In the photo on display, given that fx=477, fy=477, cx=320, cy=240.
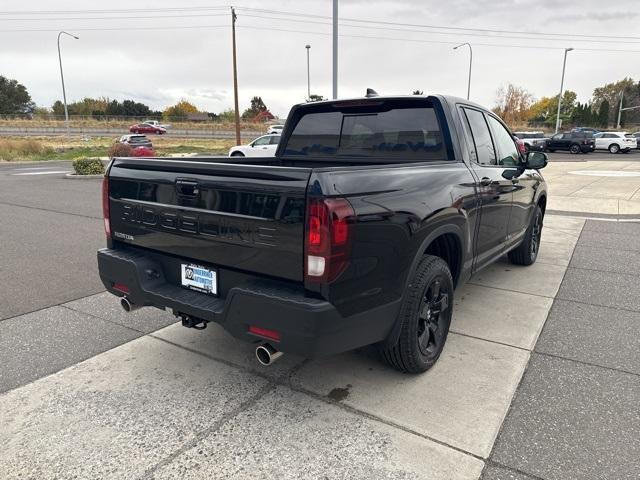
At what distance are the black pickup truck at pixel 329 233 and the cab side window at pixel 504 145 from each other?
48cm

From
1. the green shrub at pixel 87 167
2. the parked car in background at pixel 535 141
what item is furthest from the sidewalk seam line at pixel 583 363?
the parked car in background at pixel 535 141

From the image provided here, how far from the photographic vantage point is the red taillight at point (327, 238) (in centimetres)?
232

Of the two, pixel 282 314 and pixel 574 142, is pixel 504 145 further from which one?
pixel 574 142

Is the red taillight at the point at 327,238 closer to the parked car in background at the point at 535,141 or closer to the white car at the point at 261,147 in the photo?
the white car at the point at 261,147


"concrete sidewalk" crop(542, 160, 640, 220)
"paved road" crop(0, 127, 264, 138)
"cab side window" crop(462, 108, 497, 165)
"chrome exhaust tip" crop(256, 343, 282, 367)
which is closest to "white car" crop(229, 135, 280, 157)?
"concrete sidewalk" crop(542, 160, 640, 220)

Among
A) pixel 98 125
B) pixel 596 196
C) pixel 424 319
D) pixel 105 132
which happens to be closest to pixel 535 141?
pixel 596 196

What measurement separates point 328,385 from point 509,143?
3.28 m

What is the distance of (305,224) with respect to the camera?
7.77 ft

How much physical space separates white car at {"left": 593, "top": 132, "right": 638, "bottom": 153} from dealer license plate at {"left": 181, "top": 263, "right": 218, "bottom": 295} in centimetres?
3680

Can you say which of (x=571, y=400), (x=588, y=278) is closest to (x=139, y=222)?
(x=571, y=400)

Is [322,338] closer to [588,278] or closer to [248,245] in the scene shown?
[248,245]

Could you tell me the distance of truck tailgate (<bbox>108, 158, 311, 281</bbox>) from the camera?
2443 millimetres

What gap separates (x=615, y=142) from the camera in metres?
32.7

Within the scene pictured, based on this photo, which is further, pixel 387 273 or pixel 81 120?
pixel 81 120
